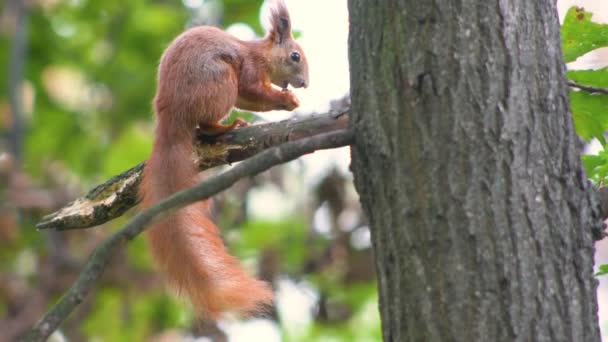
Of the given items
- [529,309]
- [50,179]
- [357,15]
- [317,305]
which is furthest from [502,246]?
[50,179]

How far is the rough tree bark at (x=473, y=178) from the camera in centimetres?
153

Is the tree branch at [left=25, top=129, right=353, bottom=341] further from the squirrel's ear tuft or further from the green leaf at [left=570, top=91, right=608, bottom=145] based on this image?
the squirrel's ear tuft

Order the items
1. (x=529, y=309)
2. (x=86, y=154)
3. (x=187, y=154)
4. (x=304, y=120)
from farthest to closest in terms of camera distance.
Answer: (x=86, y=154) → (x=187, y=154) → (x=304, y=120) → (x=529, y=309)

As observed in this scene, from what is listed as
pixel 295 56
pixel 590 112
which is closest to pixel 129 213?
pixel 295 56

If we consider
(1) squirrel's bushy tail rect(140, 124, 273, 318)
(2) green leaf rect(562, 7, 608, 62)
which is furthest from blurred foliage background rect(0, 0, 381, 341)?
(2) green leaf rect(562, 7, 608, 62)

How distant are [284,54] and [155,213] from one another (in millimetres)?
2361

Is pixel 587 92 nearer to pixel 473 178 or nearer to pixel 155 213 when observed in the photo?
pixel 473 178

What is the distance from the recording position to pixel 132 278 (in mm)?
5395

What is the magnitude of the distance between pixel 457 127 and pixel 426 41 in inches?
6.4

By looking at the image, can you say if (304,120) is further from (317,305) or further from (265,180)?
(317,305)

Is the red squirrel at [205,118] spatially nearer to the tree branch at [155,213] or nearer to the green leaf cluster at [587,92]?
the tree branch at [155,213]

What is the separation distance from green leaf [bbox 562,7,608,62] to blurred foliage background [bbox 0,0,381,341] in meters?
2.53

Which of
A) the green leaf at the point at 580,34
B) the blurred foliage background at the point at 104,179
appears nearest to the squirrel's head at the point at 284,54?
the blurred foliage background at the point at 104,179

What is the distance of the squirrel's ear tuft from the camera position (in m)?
3.76
